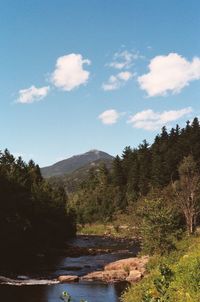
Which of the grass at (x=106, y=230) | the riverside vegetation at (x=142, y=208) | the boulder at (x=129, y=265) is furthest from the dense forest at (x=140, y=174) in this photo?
the boulder at (x=129, y=265)

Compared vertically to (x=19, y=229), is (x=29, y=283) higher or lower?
lower

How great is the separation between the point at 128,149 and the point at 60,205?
70.0m

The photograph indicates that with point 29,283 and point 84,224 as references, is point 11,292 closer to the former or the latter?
point 29,283

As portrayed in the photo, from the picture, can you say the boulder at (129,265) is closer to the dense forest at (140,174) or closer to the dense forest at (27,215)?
the dense forest at (27,215)

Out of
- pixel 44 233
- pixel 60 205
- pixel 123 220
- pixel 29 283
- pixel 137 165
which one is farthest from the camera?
pixel 137 165

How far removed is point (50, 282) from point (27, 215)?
3072 centimetres

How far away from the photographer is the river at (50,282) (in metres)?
40.6

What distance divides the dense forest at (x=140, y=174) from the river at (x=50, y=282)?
186ft

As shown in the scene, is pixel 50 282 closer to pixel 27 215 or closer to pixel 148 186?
pixel 27 215

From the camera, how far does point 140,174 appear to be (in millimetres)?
146125

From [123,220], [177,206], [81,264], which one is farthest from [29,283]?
[123,220]

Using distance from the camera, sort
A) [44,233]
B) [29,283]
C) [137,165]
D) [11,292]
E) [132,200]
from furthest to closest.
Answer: [137,165] → [132,200] → [44,233] → [29,283] → [11,292]

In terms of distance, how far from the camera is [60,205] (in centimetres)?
10806

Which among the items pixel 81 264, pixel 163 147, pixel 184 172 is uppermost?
pixel 163 147
